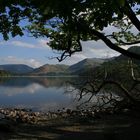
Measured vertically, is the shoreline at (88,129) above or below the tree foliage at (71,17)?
below

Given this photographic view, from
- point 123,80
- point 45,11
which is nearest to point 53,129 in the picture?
point 123,80

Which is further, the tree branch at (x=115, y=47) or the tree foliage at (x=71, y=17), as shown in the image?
the tree branch at (x=115, y=47)

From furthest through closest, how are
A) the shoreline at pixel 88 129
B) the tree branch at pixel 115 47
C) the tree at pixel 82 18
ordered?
1. the shoreline at pixel 88 129
2. the tree branch at pixel 115 47
3. the tree at pixel 82 18

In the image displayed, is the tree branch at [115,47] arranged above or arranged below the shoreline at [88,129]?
above

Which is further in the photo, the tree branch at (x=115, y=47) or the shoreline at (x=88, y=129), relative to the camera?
the shoreline at (x=88, y=129)

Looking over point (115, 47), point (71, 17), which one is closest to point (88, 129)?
point (115, 47)

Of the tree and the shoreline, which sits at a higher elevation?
the tree

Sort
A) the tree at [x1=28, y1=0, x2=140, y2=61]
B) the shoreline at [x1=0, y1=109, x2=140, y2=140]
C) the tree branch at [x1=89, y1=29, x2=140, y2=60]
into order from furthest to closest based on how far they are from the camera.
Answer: the shoreline at [x1=0, y1=109, x2=140, y2=140] < the tree branch at [x1=89, y1=29, x2=140, y2=60] < the tree at [x1=28, y1=0, x2=140, y2=61]

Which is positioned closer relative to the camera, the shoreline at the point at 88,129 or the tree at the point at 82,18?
the tree at the point at 82,18

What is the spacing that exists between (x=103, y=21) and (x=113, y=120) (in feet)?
54.9

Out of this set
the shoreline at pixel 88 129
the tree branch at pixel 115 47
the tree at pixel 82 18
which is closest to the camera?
the tree at pixel 82 18

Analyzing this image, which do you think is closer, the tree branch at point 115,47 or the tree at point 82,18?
the tree at point 82,18

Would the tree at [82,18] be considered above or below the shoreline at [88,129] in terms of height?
above

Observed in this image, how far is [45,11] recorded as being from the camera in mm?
9078
